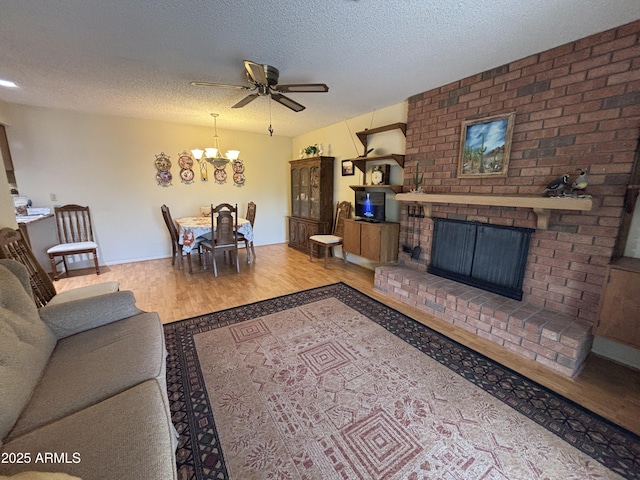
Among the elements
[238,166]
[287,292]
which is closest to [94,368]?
[287,292]

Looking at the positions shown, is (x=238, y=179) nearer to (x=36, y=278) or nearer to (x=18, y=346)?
(x=36, y=278)

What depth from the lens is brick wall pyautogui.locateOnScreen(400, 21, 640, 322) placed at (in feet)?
6.02

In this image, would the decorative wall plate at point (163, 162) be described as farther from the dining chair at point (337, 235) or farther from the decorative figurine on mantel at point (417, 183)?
the decorative figurine on mantel at point (417, 183)

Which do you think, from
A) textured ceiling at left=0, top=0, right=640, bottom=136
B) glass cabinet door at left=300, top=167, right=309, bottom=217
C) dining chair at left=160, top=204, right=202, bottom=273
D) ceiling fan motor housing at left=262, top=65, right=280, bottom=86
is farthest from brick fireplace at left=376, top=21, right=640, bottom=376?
dining chair at left=160, top=204, right=202, bottom=273

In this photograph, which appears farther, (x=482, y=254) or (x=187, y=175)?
(x=187, y=175)

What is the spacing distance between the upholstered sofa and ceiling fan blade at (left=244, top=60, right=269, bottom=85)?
6.34ft

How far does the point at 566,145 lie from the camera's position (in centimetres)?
208

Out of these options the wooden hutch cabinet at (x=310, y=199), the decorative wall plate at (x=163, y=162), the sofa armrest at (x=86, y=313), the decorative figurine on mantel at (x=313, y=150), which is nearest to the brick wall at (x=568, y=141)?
the wooden hutch cabinet at (x=310, y=199)

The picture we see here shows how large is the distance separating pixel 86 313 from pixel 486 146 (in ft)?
11.6

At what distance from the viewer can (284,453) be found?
4.26 feet

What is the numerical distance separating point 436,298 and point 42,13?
3.80 metres

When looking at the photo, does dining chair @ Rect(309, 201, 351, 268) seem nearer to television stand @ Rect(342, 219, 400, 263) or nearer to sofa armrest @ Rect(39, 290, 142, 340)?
television stand @ Rect(342, 219, 400, 263)

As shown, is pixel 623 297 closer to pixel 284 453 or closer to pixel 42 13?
pixel 284 453

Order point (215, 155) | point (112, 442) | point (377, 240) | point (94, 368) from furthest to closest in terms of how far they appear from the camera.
→ point (215, 155) < point (377, 240) < point (94, 368) < point (112, 442)
